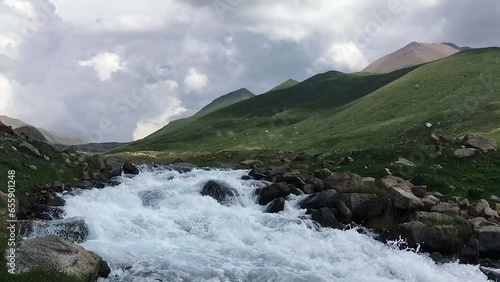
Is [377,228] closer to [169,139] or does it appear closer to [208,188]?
[208,188]

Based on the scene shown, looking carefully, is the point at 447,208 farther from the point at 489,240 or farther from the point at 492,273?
the point at 492,273

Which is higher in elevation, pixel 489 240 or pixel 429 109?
pixel 429 109

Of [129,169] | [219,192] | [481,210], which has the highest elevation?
[129,169]

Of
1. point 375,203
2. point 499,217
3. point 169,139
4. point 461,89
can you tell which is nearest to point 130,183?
point 375,203

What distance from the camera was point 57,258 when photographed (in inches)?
601

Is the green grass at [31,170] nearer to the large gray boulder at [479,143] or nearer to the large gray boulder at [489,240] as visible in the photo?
the large gray boulder at [489,240]

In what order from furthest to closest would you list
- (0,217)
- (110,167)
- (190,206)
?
(110,167) → (190,206) → (0,217)

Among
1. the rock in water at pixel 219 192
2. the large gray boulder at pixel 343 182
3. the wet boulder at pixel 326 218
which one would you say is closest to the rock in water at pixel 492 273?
the wet boulder at pixel 326 218

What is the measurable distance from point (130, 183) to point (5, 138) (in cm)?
1062

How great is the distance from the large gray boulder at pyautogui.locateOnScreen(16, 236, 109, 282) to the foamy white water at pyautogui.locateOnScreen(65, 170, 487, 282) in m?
1.48

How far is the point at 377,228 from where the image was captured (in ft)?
85.9

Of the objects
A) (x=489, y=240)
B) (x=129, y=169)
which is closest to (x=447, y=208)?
(x=489, y=240)

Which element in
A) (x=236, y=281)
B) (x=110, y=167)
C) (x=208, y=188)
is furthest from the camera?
(x=110, y=167)

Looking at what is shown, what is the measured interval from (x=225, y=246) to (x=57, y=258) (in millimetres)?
9521
